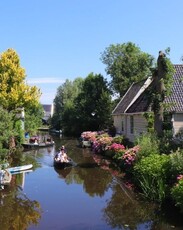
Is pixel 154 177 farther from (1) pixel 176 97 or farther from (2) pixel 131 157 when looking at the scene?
(1) pixel 176 97

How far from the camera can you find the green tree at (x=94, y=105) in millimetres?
59781

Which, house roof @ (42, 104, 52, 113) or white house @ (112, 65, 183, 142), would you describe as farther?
house roof @ (42, 104, 52, 113)

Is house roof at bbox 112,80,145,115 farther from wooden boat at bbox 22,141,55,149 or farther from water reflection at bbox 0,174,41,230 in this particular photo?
water reflection at bbox 0,174,41,230

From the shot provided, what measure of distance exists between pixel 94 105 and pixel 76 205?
4452cm

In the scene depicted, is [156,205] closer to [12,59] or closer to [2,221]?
[2,221]

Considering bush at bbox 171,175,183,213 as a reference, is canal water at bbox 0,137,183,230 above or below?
below

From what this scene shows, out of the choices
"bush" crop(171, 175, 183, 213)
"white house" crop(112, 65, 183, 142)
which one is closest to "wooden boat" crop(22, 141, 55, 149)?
"white house" crop(112, 65, 183, 142)

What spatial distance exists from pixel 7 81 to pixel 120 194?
69.9 feet

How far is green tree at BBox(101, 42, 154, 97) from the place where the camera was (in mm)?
64438

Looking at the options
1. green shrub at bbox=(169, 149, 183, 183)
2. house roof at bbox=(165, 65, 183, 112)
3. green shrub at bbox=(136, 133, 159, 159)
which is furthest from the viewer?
house roof at bbox=(165, 65, 183, 112)

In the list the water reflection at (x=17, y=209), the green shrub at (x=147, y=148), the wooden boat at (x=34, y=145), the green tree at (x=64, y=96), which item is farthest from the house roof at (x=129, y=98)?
the green tree at (x=64, y=96)

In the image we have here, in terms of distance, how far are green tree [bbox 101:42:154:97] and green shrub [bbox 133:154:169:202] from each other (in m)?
46.4

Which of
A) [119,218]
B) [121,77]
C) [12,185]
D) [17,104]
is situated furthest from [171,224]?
[121,77]

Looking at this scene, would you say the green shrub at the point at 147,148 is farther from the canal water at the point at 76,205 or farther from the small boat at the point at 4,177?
the small boat at the point at 4,177
